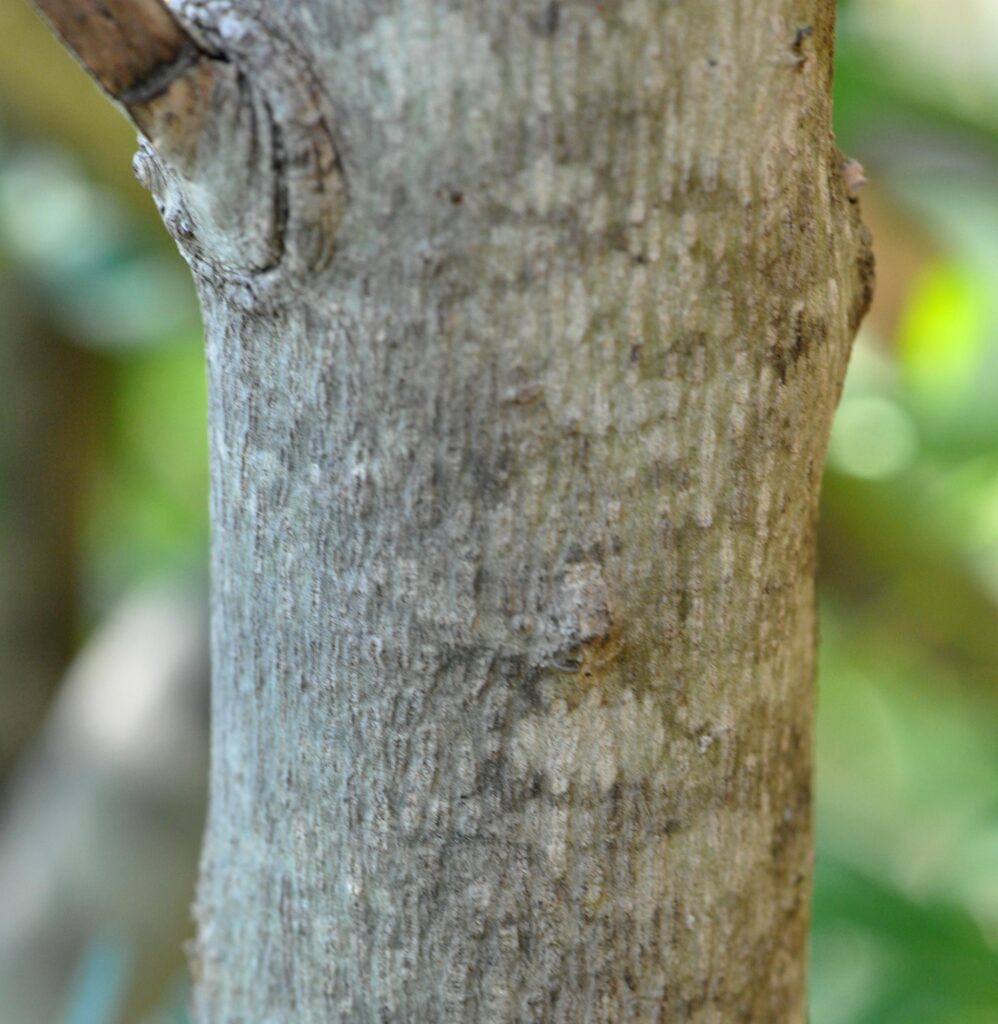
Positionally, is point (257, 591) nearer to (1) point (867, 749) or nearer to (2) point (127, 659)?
(2) point (127, 659)

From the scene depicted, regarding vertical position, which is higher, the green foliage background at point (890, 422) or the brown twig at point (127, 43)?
the green foliage background at point (890, 422)

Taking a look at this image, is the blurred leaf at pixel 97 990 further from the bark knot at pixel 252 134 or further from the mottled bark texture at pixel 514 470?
the bark knot at pixel 252 134

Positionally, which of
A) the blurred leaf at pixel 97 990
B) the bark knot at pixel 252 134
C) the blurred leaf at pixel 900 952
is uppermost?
the blurred leaf at pixel 900 952

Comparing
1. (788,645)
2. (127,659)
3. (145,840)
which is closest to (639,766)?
(788,645)

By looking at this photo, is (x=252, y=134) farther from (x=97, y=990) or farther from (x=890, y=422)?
(x=890, y=422)

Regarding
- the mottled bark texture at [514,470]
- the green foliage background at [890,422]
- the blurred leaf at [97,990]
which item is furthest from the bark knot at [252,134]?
A: the blurred leaf at [97,990]

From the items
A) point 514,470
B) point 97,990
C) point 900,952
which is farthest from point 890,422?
point 514,470

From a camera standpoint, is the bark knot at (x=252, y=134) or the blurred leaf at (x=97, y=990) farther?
the blurred leaf at (x=97, y=990)
